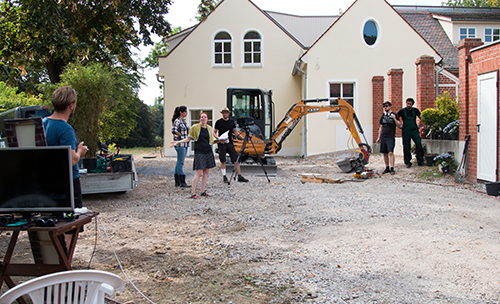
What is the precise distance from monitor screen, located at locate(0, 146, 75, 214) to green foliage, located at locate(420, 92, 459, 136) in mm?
10929

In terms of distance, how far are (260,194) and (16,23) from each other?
8182mm

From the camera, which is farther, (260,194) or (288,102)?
(288,102)

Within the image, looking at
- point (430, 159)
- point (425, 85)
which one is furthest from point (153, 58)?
point (430, 159)

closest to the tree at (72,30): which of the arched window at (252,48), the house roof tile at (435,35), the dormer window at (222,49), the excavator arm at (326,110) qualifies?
the excavator arm at (326,110)

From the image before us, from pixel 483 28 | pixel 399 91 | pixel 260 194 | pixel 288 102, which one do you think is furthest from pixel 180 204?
pixel 483 28

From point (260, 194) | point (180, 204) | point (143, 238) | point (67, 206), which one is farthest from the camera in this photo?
point (260, 194)

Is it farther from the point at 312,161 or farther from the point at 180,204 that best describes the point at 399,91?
the point at 180,204

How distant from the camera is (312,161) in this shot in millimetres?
16938

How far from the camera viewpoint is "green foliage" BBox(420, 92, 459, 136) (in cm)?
1156

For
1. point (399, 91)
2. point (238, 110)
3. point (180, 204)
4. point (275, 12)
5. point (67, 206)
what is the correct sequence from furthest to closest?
point (275, 12) < point (399, 91) < point (238, 110) < point (180, 204) < point (67, 206)

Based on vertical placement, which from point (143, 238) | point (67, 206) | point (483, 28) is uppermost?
point (483, 28)

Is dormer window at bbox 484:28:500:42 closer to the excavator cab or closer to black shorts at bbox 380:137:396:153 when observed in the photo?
the excavator cab

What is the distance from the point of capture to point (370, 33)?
1822 centimetres

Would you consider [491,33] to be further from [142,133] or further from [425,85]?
[142,133]
